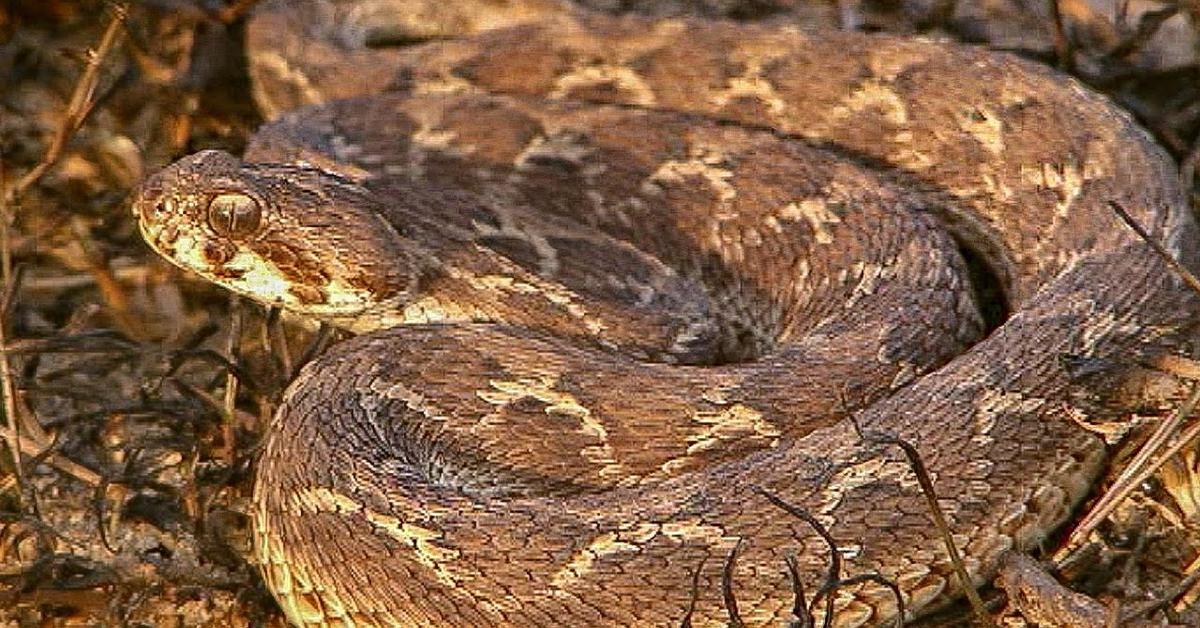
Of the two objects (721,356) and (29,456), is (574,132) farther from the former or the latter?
(29,456)

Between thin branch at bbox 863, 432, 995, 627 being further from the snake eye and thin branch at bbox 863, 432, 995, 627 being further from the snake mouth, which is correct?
the snake eye

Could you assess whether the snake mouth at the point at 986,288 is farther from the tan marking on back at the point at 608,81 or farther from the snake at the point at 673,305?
the tan marking on back at the point at 608,81

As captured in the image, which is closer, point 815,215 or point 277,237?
point 277,237

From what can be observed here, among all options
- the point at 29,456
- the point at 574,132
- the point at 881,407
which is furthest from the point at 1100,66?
the point at 29,456

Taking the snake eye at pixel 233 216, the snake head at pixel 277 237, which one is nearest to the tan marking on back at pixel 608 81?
the snake head at pixel 277 237

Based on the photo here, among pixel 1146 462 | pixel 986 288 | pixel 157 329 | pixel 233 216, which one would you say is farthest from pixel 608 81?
pixel 1146 462

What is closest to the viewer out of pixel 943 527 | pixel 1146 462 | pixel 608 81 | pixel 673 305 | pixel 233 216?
pixel 943 527

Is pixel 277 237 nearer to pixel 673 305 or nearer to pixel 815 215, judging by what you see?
pixel 673 305

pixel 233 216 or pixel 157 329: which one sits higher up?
pixel 233 216
